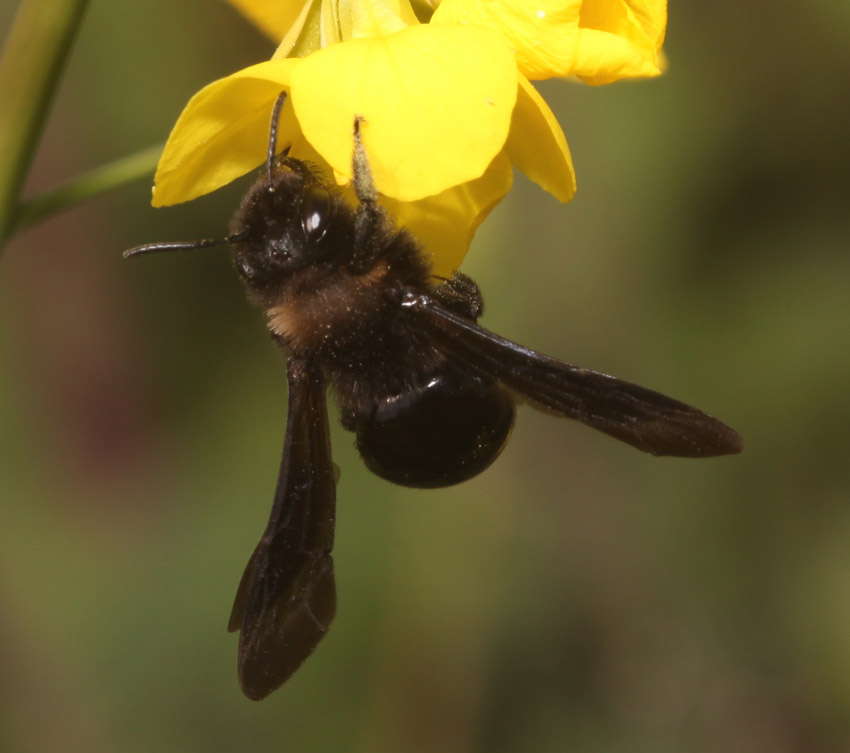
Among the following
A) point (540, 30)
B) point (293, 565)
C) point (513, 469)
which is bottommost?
point (293, 565)

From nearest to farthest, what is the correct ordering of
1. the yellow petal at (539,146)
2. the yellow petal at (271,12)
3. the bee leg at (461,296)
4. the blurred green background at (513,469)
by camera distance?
the yellow petal at (539,146), the bee leg at (461,296), the yellow petal at (271,12), the blurred green background at (513,469)

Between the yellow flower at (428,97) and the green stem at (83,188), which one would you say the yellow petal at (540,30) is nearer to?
the yellow flower at (428,97)


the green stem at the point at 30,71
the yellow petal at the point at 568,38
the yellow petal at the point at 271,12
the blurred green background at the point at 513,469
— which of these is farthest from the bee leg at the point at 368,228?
the blurred green background at the point at 513,469

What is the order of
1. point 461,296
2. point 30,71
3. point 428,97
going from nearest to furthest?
point 428,97 < point 30,71 < point 461,296

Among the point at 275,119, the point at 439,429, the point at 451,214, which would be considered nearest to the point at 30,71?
the point at 275,119

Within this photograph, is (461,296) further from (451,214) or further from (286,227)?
(286,227)

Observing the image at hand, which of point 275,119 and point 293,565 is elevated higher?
point 275,119

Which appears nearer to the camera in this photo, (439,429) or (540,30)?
(540,30)

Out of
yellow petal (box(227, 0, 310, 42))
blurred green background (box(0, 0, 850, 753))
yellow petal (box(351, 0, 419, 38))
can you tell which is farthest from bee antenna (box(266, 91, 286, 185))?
blurred green background (box(0, 0, 850, 753))
